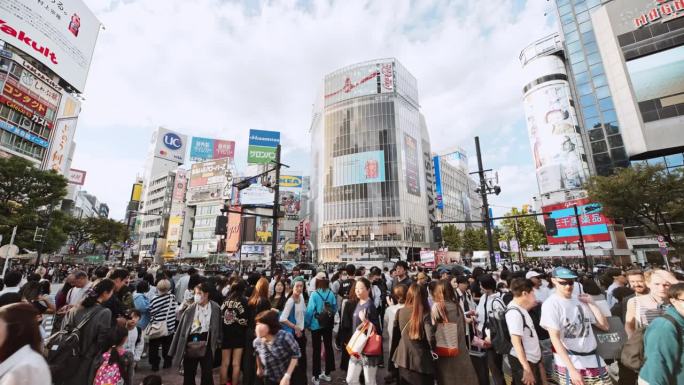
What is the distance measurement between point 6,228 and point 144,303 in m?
25.7

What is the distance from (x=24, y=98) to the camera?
36.2 m

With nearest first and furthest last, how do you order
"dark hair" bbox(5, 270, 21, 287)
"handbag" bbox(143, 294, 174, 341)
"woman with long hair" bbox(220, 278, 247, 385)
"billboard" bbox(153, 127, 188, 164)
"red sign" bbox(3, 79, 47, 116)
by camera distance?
"woman with long hair" bbox(220, 278, 247, 385)
"dark hair" bbox(5, 270, 21, 287)
"handbag" bbox(143, 294, 174, 341)
"red sign" bbox(3, 79, 47, 116)
"billboard" bbox(153, 127, 188, 164)

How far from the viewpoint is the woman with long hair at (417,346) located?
3828mm

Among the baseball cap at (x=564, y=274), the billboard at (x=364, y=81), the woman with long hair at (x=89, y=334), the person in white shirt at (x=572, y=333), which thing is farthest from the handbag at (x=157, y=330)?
the billboard at (x=364, y=81)

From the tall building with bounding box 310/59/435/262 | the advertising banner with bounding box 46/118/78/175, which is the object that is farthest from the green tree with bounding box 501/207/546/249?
the advertising banner with bounding box 46/118/78/175

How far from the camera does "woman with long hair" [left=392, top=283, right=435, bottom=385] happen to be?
12.6ft

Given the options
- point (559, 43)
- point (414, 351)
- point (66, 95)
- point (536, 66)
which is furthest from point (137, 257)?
point (559, 43)

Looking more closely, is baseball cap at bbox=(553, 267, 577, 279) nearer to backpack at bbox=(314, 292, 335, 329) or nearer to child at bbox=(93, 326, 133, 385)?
backpack at bbox=(314, 292, 335, 329)

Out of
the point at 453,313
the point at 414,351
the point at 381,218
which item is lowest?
the point at 414,351

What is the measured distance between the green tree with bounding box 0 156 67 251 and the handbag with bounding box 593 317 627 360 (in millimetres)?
32638

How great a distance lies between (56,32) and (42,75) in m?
6.70

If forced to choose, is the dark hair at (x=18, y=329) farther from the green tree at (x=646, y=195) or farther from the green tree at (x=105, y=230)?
the green tree at (x=105, y=230)

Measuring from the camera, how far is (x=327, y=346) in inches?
249

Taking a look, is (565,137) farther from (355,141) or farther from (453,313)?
(453,313)
